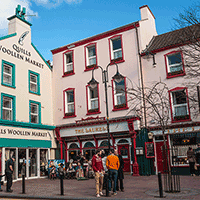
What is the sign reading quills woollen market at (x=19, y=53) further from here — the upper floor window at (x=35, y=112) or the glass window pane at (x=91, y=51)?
the glass window pane at (x=91, y=51)

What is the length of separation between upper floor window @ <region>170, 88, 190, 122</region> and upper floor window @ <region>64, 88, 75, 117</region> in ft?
27.3

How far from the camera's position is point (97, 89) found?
2158cm

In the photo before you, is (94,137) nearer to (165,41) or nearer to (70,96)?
(70,96)

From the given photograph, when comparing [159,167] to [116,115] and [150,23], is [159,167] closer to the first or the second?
[116,115]

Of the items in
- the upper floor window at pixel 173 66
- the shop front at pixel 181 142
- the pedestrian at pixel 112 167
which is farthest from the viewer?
the upper floor window at pixel 173 66

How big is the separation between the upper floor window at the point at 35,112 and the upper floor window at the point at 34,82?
3.22ft

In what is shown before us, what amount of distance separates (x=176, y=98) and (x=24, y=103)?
11.4 metres

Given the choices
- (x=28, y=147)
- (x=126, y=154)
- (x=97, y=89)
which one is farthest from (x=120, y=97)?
(x=28, y=147)

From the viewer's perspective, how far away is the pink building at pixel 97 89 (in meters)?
19.9

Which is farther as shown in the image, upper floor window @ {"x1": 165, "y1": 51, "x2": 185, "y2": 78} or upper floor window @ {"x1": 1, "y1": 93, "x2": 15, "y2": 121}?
upper floor window @ {"x1": 1, "y1": 93, "x2": 15, "y2": 121}

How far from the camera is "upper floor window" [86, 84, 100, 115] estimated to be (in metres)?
21.3

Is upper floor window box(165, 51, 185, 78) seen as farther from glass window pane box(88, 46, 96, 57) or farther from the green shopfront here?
the green shopfront

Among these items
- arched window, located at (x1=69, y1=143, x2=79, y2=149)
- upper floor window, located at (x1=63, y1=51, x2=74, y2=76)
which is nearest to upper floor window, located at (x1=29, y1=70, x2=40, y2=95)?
upper floor window, located at (x1=63, y1=51, x2=74, y2=76)

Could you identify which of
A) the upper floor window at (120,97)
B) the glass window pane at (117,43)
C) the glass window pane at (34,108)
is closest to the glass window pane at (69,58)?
the glass window pane at (117,43)
